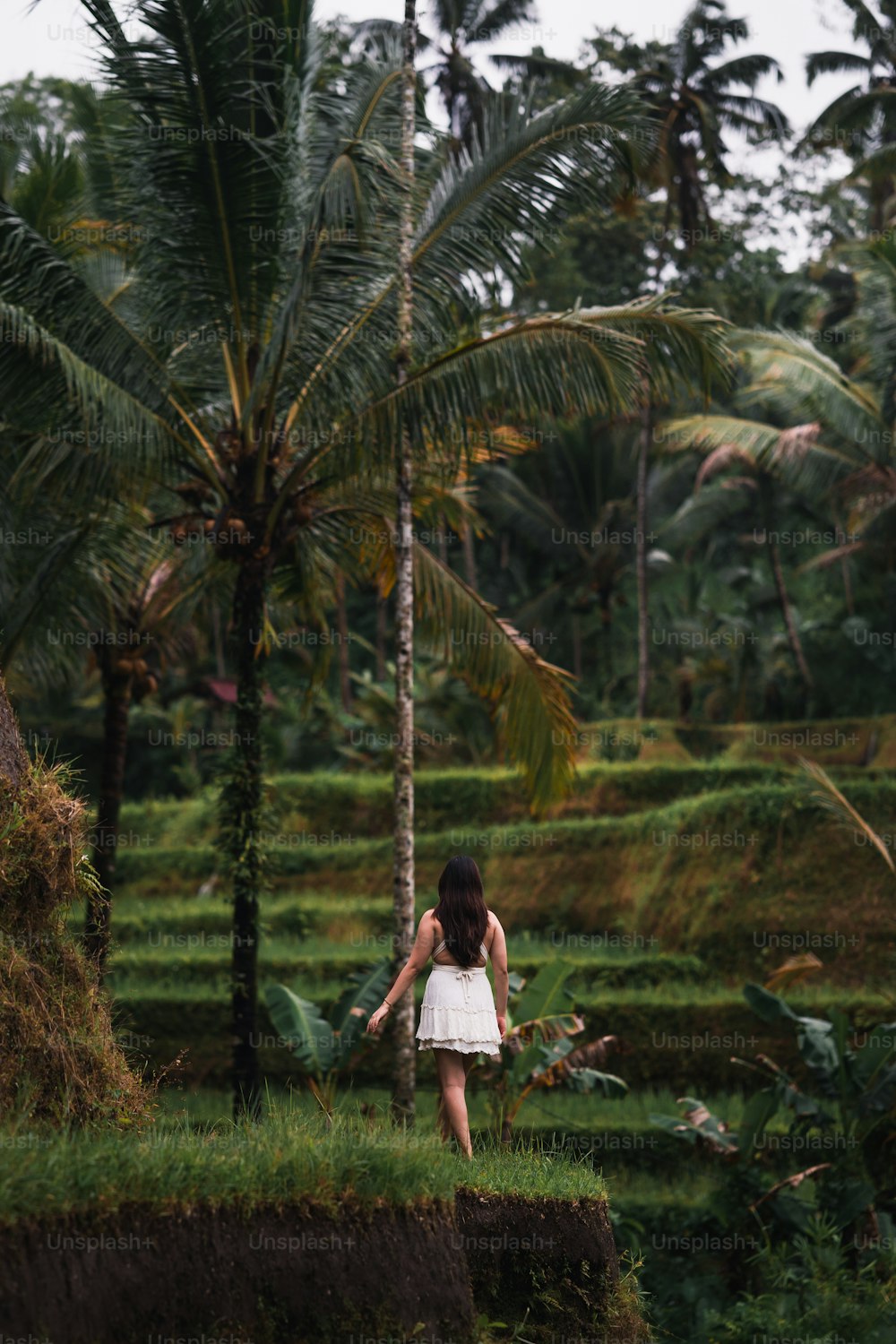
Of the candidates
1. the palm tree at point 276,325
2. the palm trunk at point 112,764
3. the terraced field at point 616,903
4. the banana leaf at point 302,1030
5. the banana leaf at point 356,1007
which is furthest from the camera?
the terraced field at point 616,903

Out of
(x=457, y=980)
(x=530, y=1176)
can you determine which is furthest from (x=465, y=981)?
(x=530, y=1176)

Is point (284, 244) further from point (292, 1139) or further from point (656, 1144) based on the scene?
point (656, 1144)

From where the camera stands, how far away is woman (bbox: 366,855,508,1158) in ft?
21.9

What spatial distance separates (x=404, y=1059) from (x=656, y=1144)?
4535 millimetres

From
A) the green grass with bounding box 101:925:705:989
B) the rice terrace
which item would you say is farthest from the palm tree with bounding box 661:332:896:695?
the green grass with bounding box 101:925:705:989

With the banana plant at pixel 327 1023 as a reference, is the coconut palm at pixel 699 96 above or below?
above

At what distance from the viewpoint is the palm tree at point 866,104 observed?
23594 millimetres

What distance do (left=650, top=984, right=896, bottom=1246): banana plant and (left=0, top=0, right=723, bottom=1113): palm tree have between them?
337 cm

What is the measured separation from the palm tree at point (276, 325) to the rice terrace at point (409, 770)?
4cm

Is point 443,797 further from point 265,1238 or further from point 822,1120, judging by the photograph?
point 265,1238

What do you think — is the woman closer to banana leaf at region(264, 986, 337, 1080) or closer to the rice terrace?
the rice terrace

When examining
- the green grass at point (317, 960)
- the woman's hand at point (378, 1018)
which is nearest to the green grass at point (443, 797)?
the green grass at point (317, 960)

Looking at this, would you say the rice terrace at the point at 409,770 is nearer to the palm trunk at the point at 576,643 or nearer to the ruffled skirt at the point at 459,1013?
the ruffled skirt at the point at 459,1013

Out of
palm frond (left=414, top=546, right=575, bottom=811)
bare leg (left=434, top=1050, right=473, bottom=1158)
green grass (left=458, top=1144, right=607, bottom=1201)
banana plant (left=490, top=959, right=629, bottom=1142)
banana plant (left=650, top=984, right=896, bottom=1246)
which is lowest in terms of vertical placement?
banana plant (left=650, top=984, right=896, bottom=1246)
